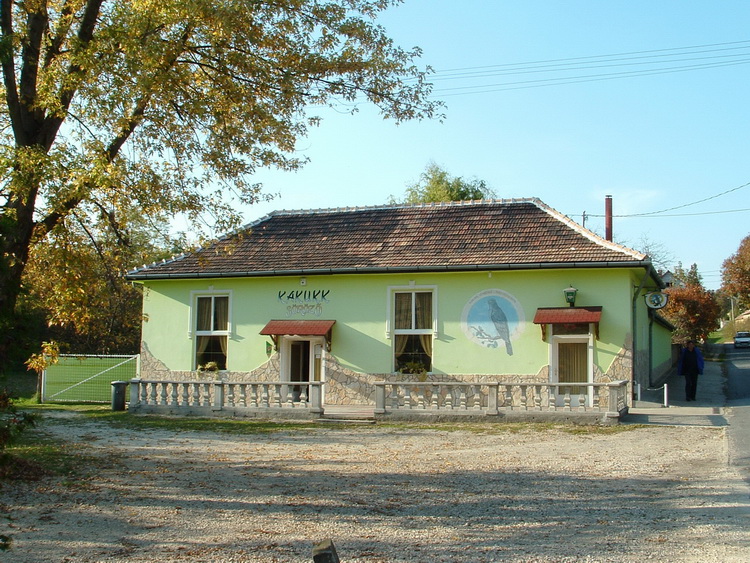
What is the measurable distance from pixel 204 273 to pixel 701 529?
1613cm

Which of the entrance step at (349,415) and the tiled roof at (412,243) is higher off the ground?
the tiled roof at (412,243)

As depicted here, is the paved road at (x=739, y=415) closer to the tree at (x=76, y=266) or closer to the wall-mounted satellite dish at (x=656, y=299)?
the wall-mounted satellite dish at (x=656, y=299)

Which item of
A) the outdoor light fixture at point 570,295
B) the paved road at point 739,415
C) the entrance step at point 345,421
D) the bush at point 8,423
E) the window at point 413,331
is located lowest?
the entrance step at point 345,421

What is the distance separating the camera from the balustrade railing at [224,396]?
17797 millimetres

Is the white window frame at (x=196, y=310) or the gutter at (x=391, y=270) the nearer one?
the gutter at (x=391, y=270)

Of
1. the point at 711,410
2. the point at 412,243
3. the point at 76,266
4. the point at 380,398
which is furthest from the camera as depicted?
the point at 412,243

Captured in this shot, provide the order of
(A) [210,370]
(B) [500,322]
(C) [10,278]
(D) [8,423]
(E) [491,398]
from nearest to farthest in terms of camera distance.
→ (D) [8,423] < (C) [10,278] < (E) [491,398] < (B) [500,322] < (A) [210,370]

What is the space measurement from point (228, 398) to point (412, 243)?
6.38 m

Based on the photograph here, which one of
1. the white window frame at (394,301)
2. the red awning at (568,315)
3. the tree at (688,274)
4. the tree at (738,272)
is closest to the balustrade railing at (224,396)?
the white window frame at (394,301)

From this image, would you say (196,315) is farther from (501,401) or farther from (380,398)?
(501,401)

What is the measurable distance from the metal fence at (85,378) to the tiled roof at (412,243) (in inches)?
123

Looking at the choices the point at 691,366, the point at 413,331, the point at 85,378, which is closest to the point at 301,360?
the point at 413,331

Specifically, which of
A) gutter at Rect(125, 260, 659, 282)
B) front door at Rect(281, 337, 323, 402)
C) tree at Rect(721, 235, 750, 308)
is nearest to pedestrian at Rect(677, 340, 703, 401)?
gutter at Rect(125, 260, 659, 282)

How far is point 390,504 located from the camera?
26.5 ft
